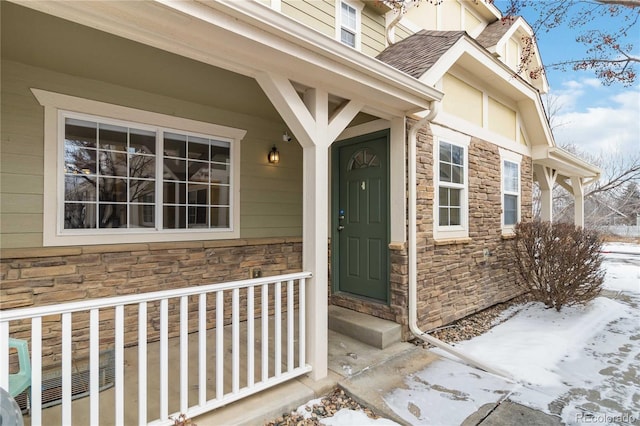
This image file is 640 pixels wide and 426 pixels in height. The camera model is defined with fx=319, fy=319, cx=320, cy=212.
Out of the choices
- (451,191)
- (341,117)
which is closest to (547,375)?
(451,191)

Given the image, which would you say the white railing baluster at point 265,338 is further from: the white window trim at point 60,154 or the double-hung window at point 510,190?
the double-hung window at point 510,190

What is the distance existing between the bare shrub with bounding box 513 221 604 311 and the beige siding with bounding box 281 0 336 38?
4.73m

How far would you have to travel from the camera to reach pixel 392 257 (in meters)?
3.83

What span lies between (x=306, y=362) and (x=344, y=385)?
15.3 inches

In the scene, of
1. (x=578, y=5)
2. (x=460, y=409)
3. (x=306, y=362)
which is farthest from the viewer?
(x=578, y=5)

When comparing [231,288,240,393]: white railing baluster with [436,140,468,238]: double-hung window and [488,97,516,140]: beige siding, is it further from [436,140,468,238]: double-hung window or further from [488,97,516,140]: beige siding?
[488,97,516,140]: beige siding

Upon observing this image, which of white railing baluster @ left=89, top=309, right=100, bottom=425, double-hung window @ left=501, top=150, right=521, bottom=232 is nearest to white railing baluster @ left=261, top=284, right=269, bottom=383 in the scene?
white railing baluster @ left=89, top=309, right=100, bottom=425

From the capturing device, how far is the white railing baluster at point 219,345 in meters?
2.33

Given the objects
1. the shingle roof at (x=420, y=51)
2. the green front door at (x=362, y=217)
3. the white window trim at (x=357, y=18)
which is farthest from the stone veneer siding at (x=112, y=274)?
the white window trim at (x=357, y=18)

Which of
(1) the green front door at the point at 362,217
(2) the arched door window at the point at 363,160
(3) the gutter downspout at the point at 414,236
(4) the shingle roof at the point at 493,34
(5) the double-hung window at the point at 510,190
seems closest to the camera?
(3) the gutter downspout at the point at 414,236

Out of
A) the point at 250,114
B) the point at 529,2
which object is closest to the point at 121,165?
the point at 250,114

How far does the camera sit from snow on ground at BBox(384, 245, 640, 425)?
249 centimetres

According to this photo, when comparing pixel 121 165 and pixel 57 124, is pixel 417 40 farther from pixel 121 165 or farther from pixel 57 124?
pixel 57 124

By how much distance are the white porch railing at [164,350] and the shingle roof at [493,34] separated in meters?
7.30
